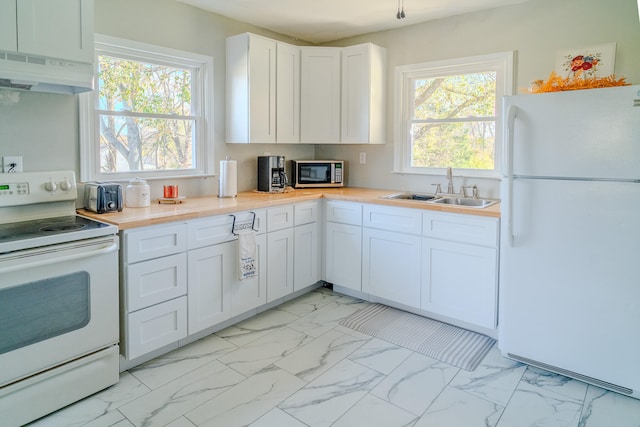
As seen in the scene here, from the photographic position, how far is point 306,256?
354 cm

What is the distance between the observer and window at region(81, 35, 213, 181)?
2.75m

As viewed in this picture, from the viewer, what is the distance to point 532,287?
2.42 metres

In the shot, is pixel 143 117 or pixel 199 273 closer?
pixel 199 273

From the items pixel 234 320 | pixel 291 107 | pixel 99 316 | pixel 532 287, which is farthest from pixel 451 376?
pixel 291 107

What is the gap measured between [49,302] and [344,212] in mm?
2175

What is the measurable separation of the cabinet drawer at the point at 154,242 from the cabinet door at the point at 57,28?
3.18 ft

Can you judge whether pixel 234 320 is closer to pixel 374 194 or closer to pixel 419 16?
pixel 374 194

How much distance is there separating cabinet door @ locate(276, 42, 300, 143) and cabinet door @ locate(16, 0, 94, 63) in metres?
1.62

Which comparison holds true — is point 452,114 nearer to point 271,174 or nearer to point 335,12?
point 335,12

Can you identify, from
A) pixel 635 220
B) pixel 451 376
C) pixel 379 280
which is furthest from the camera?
pixel 379 280

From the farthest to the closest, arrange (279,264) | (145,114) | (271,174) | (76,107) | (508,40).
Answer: (271,174)
(279,264)
(508,40)
(145,114)
(76,107)

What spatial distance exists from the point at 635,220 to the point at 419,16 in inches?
88.5

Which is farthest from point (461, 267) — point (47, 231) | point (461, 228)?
point (47, 231)

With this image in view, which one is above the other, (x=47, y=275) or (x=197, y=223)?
(x=197, y=223)
